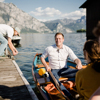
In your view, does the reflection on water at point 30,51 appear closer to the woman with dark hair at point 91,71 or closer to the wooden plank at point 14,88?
the wooden plank at point 14,88

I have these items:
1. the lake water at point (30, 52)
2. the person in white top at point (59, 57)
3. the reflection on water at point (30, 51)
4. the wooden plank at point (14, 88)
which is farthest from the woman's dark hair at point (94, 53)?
the reflection on water at point (30, 51)

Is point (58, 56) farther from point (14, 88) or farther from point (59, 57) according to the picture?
point (14, 88)

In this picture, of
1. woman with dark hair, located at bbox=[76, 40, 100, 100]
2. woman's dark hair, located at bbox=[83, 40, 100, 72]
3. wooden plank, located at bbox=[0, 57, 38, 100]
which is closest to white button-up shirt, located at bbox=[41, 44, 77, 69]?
wooden plank, located at bbox=[0, 57, 38, 100]

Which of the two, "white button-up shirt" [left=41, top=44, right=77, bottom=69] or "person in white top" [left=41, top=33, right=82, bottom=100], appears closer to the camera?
"person in white top" [left=41, top=33, right=82, bottom=100]

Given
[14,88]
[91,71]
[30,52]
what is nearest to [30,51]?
[30,52]

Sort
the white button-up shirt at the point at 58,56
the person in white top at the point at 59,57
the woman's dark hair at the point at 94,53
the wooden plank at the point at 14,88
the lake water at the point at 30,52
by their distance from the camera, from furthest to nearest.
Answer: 1. the lake water at the point at 30,52
2. the white button-up shirt at the point at 58,56
3. the person in white top at the point at 59,57
4. the wooden plank at the point at 14,88
5. the woman's dark hair at the point at 94,53

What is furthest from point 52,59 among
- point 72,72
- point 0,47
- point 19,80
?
point 0,47

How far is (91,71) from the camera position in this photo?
5.82ft

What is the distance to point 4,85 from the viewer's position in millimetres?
4965

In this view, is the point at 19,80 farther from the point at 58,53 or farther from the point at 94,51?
the point at 94,51

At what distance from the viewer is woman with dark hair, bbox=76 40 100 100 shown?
168 cm

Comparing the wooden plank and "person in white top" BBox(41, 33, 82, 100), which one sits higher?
"person in white top" BBox(41, 33, 82, 100)

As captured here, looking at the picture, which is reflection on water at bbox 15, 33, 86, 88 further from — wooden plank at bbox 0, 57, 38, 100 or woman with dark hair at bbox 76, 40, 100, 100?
woman with dark hair at bbox 76, 40, 100, 100

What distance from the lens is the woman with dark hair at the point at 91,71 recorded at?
5.51 ft
